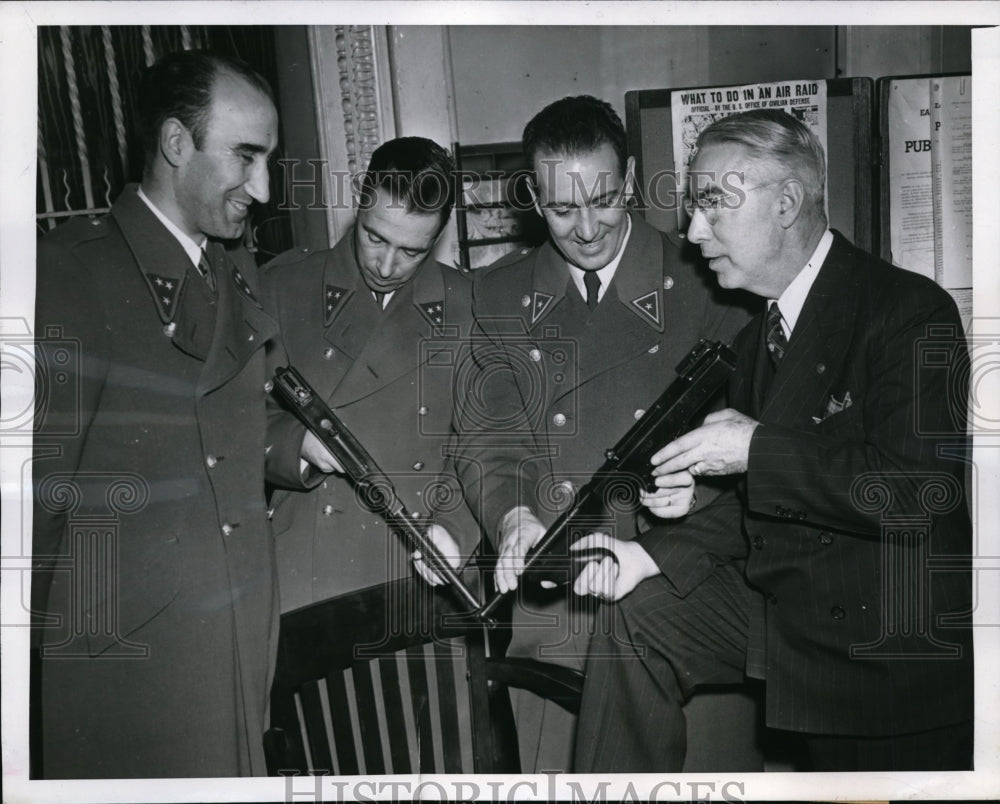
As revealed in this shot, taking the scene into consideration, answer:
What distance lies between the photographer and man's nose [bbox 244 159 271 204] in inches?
68.2

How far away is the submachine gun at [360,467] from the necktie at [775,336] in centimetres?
70

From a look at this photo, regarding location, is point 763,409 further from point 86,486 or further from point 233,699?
point 86,486

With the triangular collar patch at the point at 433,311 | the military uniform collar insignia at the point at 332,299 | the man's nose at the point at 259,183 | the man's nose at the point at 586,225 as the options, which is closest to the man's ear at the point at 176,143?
the man's nose at the point at 259,183

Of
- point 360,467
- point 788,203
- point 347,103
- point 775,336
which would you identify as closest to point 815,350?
point 775,336

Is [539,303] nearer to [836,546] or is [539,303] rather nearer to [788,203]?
[788,203]

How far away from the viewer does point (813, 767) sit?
5.83 ft

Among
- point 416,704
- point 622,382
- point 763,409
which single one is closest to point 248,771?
point 416,704

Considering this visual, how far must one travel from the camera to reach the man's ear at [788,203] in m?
1.70

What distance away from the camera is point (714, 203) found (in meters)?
1.72

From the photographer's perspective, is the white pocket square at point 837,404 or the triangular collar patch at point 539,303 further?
the triangular collar patch at point 539,303

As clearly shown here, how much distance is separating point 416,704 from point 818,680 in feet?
2.37

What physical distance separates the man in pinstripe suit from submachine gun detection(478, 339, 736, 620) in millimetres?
33

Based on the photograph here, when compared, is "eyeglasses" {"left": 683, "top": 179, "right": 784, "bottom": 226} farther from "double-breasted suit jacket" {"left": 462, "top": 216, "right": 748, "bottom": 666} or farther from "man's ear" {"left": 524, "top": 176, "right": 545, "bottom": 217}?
"man's ear" {"left": 524, "top": 176, "right": 545, "bottom": 217}

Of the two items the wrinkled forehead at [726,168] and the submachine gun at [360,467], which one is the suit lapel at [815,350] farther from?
the submachine gun at [360,467]
